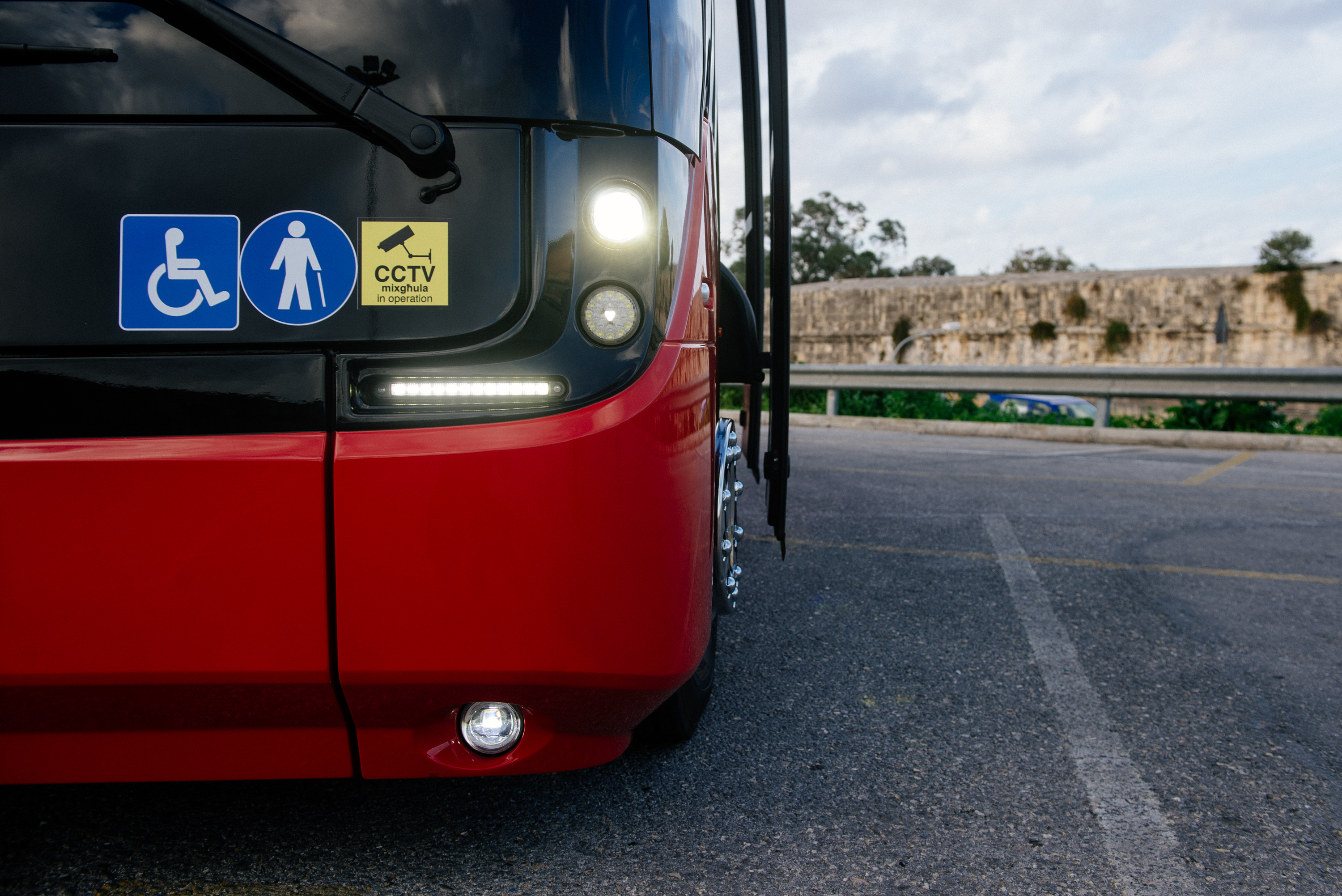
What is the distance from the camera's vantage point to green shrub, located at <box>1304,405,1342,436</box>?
31.5 ft

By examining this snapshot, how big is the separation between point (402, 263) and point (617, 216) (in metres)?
0.35

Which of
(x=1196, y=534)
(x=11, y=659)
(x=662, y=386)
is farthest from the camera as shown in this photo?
(x=1196, y=534)

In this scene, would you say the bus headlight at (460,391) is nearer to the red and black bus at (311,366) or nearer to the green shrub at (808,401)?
the red and black bus at (311,366)

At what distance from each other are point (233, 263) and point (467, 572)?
0.60m

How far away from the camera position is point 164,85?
139 cm

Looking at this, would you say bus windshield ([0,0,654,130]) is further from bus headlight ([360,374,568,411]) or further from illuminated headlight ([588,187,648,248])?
bus headlight ([360,374,568,411])

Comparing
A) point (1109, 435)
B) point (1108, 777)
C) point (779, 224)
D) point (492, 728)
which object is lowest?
point (1108, 777)

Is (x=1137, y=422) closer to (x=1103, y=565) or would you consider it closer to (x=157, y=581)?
(x=1103, y=565)

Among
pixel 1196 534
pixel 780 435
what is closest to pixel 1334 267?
pixel 1196 534

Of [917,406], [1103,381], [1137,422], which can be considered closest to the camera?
[1103,381]

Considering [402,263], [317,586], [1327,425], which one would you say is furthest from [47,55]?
[1327,425]

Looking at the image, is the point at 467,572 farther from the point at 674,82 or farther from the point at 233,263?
the point at 674,82

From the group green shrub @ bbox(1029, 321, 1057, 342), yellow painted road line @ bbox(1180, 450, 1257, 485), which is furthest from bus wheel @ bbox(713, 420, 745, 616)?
green shrub @ bbox(1029, 321, 1057, 342)

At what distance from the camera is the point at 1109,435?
32.2ft
